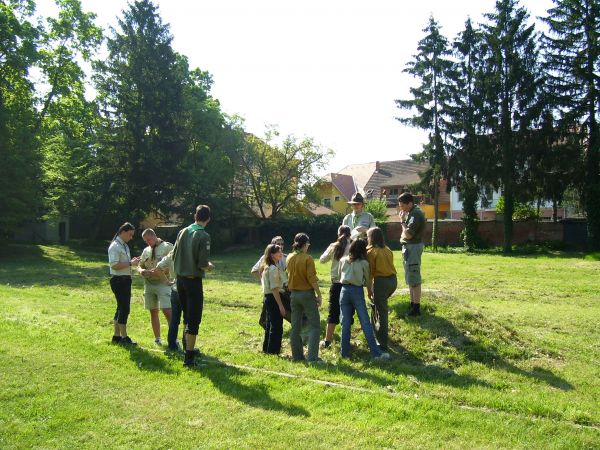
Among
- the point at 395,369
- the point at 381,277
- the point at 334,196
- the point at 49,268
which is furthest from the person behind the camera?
the point at 334,196

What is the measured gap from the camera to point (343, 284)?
7781 mm

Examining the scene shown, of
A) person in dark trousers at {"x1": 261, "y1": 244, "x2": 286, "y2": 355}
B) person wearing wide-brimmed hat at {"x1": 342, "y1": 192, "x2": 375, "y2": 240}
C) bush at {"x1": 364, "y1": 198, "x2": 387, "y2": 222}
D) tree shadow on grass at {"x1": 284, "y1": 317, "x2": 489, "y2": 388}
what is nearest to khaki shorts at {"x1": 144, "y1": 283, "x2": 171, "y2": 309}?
person in dark trousers at {"x1": 261, "y1": 244, "x2": 286, "y2": 355}

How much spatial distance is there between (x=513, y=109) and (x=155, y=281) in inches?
1286

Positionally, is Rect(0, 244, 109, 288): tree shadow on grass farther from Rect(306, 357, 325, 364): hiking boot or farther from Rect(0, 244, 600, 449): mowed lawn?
Rect(306, 357, 325, 364): hiking boot

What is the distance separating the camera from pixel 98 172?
33.9 meters

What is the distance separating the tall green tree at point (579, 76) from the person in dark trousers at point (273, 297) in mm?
29706

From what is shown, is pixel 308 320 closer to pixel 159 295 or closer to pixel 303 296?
Result: pixel 303 296

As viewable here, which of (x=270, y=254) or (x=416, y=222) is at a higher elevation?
(x=416, y=222)

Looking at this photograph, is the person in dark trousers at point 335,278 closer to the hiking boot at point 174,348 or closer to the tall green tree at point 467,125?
the hiking boot at point 174,348

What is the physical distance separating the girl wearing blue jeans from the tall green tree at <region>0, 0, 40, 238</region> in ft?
83.2

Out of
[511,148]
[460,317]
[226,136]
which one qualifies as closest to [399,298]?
[460,317]

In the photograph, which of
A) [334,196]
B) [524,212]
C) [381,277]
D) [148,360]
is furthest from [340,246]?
[334,196]

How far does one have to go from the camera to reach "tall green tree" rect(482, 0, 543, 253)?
34.3 m

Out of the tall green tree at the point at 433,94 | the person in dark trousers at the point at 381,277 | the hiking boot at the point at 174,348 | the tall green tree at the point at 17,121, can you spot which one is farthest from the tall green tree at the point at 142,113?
the person in dark trousers at the point at 381,277
